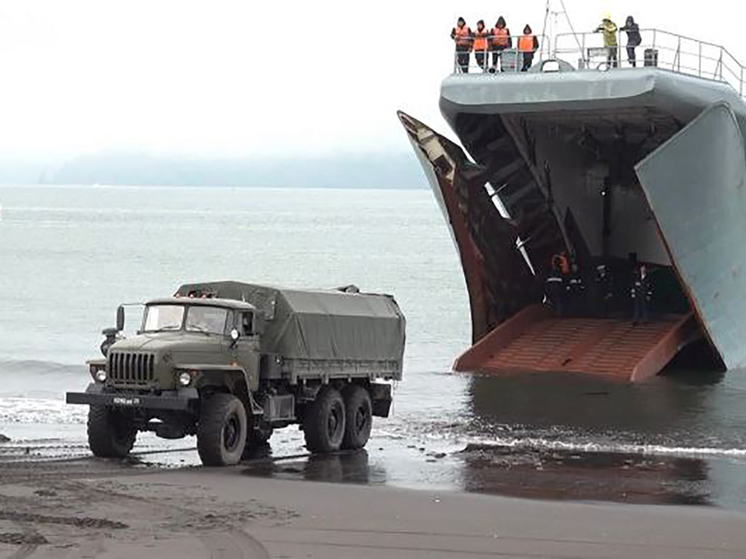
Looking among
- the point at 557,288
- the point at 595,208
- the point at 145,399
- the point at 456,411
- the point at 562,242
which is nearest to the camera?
the point at 145,399

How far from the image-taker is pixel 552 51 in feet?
81.1

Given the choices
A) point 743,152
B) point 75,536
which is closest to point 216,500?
point 75,536

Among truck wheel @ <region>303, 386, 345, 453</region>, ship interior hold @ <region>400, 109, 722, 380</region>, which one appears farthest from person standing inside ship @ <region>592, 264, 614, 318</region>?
truck wheel @ <region>303, 386, 345, 453</region>

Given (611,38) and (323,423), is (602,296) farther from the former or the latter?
(323,423)

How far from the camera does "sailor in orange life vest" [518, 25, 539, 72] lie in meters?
24.9

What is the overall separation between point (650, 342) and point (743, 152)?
383cm

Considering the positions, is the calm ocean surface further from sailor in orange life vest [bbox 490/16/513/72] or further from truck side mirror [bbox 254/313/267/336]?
sailor in orange life vest [bbox 490/16/513/72]

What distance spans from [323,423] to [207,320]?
1.95 m

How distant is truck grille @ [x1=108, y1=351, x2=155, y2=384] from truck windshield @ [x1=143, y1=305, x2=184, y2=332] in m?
0.68

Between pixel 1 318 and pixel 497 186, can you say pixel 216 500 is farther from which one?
pixel 1 318

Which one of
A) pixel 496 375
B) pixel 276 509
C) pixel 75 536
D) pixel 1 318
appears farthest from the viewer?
pixel 1 318

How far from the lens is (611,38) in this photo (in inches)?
977

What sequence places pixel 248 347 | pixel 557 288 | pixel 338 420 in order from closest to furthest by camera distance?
pixel 248 347 < pixel 338 420 < pixel 557 288

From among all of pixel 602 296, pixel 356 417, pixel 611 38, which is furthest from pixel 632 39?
pixel 356 417
